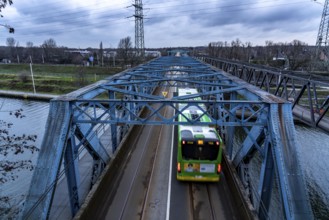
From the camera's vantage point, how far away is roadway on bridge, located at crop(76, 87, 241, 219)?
35.6 feet

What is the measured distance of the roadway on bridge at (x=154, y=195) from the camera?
1085cm

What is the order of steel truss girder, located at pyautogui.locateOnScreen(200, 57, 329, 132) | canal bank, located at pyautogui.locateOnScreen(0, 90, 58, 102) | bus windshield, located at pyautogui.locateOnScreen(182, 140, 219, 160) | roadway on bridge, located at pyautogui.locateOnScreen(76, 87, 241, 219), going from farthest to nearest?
canal bank, located at pyautogui.locateOnScreen(0, 90, 58, 102) < bus windshield, located at pyautogui.locateOnScreen(182, 140, 219, 160) < steel truss girder, located at pyautogui.locateOnScreen(200, 57, 329, 132) < roadway on bridge, located at pyautogui.locateOnScreen(76, 87, 241, 219)

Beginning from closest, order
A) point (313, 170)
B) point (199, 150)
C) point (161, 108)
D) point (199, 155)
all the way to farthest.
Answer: point (161, 108) < point (199, 150) < point (199, 155) < point (313, 170)

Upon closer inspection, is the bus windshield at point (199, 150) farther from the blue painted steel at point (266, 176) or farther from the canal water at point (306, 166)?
the canal water at point (306, 166)

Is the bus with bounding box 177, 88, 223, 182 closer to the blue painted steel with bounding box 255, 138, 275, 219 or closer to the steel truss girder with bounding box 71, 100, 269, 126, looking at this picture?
the steel truss girder with bounding box 71, 100, 269, 126

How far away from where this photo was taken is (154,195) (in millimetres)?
12234

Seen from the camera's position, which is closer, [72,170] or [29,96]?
[72,170]

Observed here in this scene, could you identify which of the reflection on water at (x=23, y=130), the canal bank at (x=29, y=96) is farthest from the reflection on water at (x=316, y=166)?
the canal bank at (x=29, y=96)

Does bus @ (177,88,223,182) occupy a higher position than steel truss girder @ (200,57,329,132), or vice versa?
steel truss girder @ (200,57,329,132)


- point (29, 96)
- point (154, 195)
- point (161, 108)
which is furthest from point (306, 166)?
point (29, 96)

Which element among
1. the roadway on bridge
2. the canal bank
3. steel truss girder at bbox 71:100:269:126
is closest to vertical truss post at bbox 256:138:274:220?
steel truss girder at bbox 71:100:269:126

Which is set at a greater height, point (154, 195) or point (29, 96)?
point (154, 195)

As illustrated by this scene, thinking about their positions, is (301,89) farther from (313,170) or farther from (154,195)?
(313,170)

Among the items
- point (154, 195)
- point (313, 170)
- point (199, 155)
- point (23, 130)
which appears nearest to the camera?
point (154, 195)
